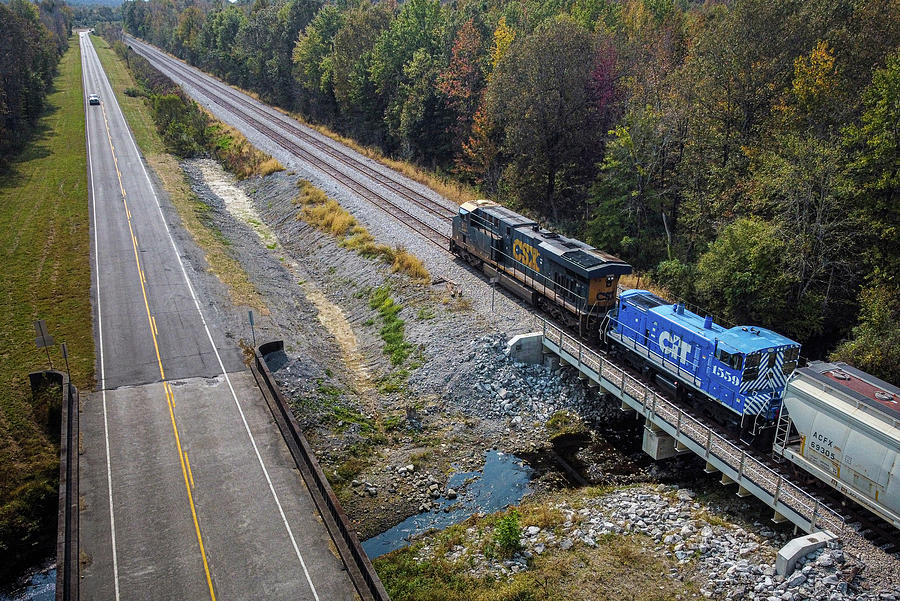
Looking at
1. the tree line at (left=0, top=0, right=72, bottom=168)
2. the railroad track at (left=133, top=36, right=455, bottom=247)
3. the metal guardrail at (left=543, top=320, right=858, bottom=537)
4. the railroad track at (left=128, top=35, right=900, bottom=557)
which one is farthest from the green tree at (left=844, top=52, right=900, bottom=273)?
the tree line at (left=0, top=0, right=72, bottom=168)

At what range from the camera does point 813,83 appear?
105 ft

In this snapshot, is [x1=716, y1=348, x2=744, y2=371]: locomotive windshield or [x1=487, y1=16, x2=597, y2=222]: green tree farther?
[x1=487, y1=16, x2=597, y2=222]: green tree

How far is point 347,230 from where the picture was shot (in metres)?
45.8

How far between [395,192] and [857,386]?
39334 millimetres

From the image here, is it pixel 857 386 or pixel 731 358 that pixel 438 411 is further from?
pixel 857 386

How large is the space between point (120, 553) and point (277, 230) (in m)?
36.7

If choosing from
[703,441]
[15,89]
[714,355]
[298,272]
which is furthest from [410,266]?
[15,89]

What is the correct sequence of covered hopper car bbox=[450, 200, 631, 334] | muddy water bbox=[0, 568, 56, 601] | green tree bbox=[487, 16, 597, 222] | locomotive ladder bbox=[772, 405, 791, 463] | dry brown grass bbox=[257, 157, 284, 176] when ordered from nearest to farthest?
muddy water bbox=[0, 568, 56, 601]
locomotive ladder bbox=[772, 405, 791, 463]
covered hopper car bbox=[450, 200, 631, 334]
green tree bbox=[487, 16, 597, 222]
dry brown grass bbox=[257, 157, 284, 176]

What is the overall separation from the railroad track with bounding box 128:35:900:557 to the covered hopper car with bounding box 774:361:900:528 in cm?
69

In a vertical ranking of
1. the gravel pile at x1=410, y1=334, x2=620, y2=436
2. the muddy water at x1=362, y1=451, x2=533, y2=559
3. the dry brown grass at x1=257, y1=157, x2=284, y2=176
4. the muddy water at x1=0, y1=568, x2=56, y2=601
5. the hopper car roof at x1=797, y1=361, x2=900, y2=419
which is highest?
the dry brown grass at x1=257, y1=157, x2=284, y2=176

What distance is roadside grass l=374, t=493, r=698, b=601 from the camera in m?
17.5

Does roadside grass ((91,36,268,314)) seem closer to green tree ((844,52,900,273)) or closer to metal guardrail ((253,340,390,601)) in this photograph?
metal guardrail ((253,340,390,601))

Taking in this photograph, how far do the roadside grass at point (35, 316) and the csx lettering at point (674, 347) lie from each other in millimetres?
23266

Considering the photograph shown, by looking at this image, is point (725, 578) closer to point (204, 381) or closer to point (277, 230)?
point (204, 381)
